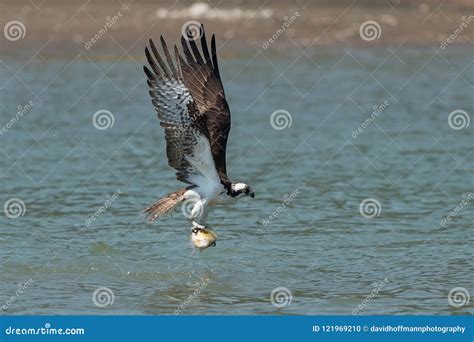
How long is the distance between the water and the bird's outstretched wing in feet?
4.15

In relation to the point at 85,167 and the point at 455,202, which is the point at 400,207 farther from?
the point at 85,167

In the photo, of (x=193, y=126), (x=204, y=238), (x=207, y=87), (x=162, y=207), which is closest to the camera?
(x=193, y=126)

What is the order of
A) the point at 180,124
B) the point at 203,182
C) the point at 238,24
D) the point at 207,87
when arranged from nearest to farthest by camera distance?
the point at 180,124 → the point at 203,182 → the point at 207,87 → the point at 238,24

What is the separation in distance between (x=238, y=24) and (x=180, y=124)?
66.9 ft

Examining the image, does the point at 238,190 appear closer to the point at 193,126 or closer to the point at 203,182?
the point at 203,182

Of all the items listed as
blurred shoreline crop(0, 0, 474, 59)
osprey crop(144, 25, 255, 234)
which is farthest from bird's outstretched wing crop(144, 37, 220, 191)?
blurred shoreline crop(0, 0, 474, 59)

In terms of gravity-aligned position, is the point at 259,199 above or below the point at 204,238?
above

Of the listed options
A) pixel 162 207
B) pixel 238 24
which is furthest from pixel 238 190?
pixel 238 24

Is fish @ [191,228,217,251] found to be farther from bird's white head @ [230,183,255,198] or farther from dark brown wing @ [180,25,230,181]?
dark brown wing @ [180,25,230,181]

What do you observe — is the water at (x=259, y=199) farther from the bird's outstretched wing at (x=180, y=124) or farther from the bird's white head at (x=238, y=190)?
the bird's outstretched wing at (x=180, y=124)

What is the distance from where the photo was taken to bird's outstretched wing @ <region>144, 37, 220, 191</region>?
37.6 feet

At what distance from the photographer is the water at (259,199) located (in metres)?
12.1

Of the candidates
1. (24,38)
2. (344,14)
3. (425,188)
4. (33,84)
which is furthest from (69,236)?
(344,14)

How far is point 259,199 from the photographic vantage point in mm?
16312
